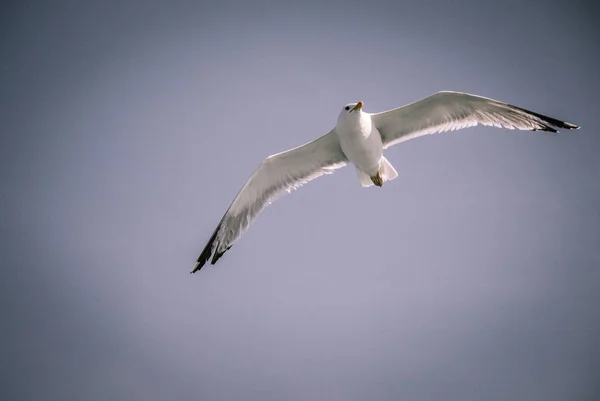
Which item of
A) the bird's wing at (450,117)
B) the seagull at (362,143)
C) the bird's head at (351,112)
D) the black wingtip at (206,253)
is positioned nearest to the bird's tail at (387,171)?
the seagull at (362,143)

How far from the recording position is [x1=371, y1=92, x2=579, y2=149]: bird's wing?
531 cm

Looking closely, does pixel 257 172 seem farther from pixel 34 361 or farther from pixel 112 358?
pixel 34 361

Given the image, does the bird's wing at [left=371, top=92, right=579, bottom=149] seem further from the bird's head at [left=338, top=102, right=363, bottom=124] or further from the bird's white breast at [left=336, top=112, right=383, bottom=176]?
the bird's head at [left=338, top=102, right=363, bottom=124]

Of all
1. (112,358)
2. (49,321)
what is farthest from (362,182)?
(49,321)

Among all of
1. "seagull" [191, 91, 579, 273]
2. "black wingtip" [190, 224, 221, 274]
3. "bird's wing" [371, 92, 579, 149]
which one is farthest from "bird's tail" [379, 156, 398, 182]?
"black wingtip" [190, 224, 221, 274]

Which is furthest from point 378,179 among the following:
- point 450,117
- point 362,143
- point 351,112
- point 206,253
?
point 206,253

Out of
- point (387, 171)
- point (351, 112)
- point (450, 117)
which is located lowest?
point (387, 171)

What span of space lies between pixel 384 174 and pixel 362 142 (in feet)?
1.78

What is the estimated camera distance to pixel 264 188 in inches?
237

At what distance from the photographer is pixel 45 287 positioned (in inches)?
865

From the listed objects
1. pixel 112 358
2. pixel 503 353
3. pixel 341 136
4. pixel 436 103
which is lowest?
pixel 112 358

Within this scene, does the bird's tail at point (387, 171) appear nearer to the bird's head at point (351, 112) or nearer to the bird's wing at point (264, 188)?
the bird's wing at point (264, 188)

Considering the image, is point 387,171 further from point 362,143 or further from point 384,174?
point 362,143

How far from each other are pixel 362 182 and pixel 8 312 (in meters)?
17.8
